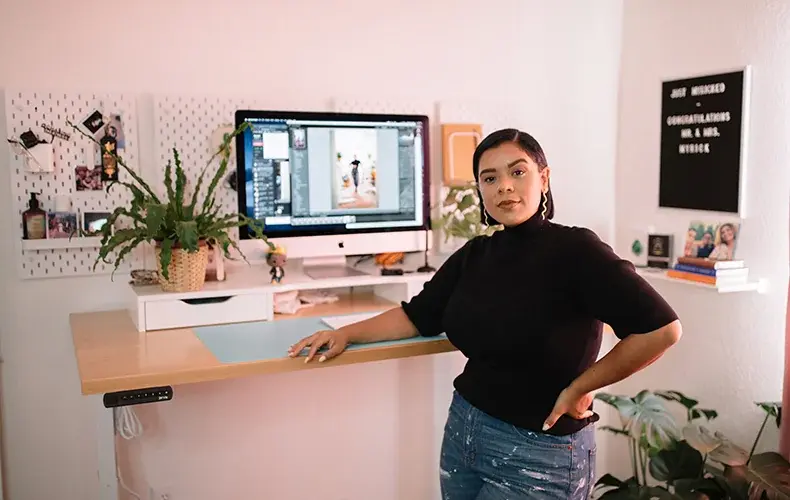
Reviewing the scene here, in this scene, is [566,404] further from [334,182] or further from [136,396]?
[334,182]

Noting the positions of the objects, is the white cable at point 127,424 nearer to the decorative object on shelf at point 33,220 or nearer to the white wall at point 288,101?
the white wall at point 288,101

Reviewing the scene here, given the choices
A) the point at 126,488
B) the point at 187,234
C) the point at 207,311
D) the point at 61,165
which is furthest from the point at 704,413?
the point at 61,165

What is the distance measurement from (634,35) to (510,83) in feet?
→ 1.65

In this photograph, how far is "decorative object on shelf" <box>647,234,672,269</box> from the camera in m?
2.75

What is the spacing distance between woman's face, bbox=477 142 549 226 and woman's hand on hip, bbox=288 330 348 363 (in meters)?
0.48

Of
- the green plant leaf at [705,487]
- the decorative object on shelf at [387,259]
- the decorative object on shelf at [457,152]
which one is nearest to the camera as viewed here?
the green plant leaf at [705,487]

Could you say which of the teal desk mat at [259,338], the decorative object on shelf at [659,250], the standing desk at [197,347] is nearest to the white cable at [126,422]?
the standing desk at [197,347]

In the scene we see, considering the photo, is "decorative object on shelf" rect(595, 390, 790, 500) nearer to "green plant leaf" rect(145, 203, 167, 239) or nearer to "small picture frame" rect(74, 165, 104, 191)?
"green plant leaf" rect(145, 203, 167, 239)

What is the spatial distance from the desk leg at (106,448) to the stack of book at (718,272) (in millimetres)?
1767

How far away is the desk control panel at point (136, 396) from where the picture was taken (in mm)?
1635

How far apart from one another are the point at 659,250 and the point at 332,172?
124 cm

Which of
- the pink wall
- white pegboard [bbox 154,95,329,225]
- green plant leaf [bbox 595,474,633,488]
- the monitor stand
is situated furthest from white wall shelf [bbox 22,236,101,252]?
the pink wall

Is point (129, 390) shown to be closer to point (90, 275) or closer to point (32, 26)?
point (90, 275)

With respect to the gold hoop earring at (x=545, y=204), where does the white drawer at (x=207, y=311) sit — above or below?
below
